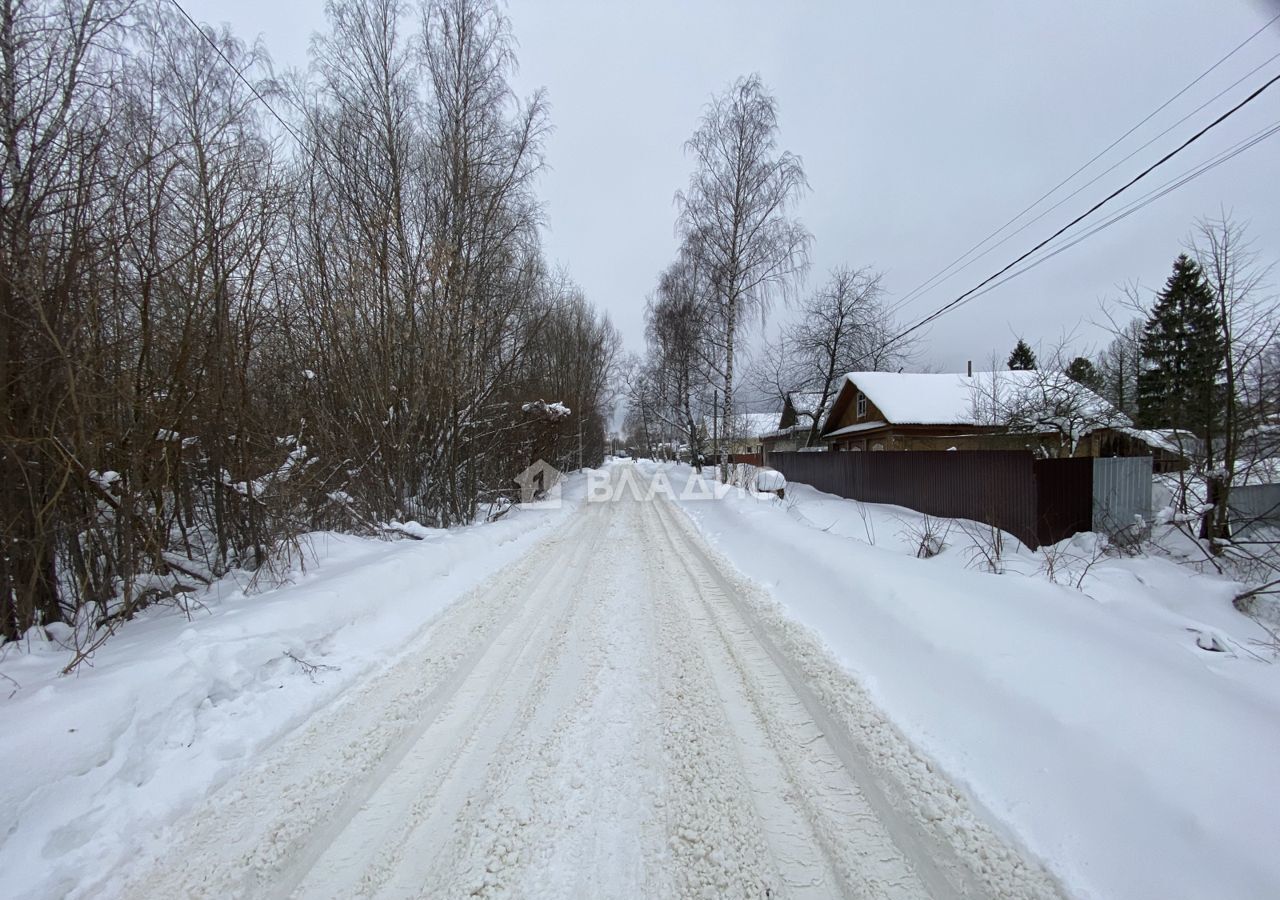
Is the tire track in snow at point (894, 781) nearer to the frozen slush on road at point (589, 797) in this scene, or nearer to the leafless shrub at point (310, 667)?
the frozen slush on road at point (589, 797)

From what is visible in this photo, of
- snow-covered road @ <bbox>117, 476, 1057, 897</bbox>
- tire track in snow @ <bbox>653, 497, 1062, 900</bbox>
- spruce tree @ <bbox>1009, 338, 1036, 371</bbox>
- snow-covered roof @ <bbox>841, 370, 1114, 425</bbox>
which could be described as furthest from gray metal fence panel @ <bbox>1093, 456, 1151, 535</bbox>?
spruce tree @ <bbox>1009, 338, 1036, 371</bbox>

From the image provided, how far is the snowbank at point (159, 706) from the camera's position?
2.07 metres

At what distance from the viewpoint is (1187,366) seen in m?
8.38

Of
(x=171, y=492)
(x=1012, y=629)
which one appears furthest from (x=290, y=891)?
(x=1012, y=629)

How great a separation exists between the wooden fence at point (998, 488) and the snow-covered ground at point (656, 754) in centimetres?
466

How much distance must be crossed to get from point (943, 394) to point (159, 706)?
1025 inches

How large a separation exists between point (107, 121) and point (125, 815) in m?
4.73

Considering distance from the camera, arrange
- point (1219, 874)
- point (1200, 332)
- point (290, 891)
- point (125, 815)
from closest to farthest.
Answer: point (1219, 874), point (290, 891), point (125, 815), point (1200, 332)

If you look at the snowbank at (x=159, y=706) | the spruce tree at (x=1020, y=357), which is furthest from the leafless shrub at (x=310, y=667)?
the spruce tree at (x=1020, y=357)

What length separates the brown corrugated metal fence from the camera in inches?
366

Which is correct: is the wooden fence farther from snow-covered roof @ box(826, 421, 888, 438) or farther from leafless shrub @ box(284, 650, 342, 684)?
snow-covered roof @ box(826, 421, 888, 438)

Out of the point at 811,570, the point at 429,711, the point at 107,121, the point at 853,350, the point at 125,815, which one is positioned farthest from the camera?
the point at 853,350

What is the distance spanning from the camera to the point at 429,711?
3135 mm

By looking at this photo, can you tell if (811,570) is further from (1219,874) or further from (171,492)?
(171,492)
